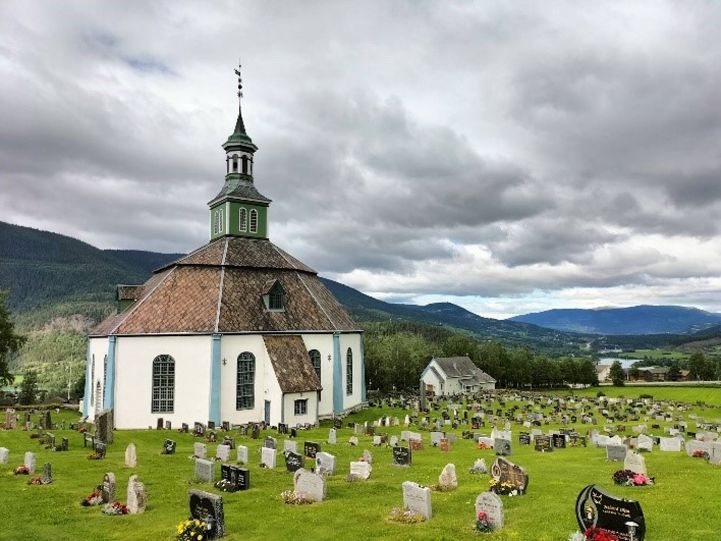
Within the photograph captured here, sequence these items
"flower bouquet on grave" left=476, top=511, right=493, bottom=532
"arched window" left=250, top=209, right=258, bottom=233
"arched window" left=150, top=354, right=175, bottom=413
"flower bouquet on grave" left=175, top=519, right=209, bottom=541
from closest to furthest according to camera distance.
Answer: "flower bouquet on grave" left=175, top=519, right=209, bottom=541 < "flower bouquet on grave" left=476, top=511, right=493, bottom=532 < "arched window" left=150, top=354, right=175, bottom=413 < "arched window" left=250, top=209, right=258, bottom=233

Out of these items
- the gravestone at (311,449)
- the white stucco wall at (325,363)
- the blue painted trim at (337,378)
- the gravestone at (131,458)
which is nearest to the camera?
the gravestone at (131,458)

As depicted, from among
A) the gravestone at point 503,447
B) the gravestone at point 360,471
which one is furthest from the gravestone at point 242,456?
the gravestone at point 503,447

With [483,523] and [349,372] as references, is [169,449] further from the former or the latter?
[349,372]

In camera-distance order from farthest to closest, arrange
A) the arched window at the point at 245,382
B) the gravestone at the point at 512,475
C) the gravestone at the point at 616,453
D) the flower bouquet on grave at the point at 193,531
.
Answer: the arched window at the point at 245,382 → the gravestone at the point at 616,453 → the gravestone at the point at 512,475 → the flower bouquet on grave at the point at 193,531

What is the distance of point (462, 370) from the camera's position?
288 ft

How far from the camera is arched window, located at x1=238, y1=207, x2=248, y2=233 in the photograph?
151ft

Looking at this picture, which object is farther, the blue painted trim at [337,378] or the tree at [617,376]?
the tree at [617,376]

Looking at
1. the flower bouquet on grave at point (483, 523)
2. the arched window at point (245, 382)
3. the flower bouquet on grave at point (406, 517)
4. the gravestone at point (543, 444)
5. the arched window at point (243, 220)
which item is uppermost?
the arched window at point (243, 220)

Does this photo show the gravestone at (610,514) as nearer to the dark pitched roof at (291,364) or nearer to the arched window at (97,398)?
the dark pitched roof at (291,364)

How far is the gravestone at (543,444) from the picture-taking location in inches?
1027

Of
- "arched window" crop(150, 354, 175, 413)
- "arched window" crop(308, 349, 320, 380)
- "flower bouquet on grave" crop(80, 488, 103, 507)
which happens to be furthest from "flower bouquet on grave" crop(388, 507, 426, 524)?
"arched window" crop(308, 349, 320, 380)

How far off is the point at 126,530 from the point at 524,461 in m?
15.8

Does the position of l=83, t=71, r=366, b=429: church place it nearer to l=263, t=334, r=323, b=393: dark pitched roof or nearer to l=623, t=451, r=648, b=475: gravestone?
l=263, t=334, r=323, b=393: dark pitched roof

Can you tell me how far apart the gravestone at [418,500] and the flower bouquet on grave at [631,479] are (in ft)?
23.1
